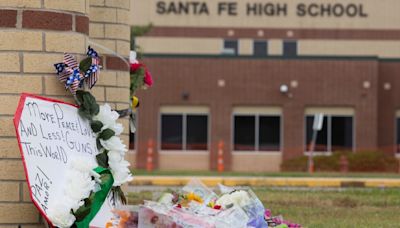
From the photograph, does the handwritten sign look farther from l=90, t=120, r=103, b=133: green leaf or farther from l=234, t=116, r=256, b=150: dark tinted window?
l=234, t=116, r=256, b=150: dark tinted window

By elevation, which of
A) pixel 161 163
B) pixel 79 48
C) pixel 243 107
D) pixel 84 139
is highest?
pixel 79 48

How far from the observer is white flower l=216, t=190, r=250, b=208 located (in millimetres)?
6464

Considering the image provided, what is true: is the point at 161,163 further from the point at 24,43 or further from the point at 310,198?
the point at 24,43

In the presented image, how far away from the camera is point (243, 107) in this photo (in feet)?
123

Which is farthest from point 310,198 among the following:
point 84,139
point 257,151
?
point 257,151

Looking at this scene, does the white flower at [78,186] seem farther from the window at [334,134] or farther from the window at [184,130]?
the window at [334,134]

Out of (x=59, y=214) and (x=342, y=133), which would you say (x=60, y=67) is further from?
(x=342, y=133)

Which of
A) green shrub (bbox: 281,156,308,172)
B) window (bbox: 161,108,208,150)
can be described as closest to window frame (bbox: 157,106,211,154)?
window (bbox: 161,108,208,150)

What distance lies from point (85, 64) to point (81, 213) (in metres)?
1.03

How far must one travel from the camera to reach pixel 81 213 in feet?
18.7

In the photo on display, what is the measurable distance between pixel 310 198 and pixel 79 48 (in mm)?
10688

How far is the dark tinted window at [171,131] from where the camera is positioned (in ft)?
123

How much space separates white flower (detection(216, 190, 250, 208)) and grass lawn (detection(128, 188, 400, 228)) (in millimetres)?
4271

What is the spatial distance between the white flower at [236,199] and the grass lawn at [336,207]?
427 cm
